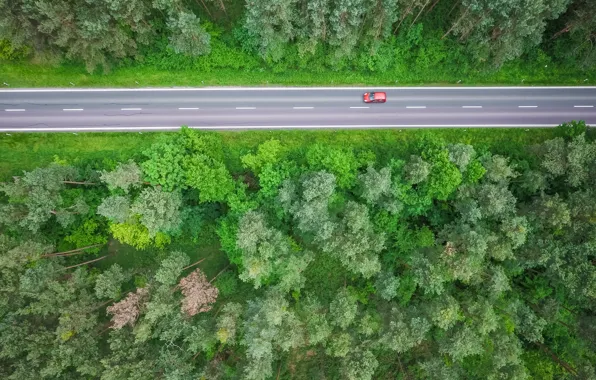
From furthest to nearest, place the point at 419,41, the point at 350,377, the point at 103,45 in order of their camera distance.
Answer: the point at 419,41
the point at 103,45
the point at 350,377

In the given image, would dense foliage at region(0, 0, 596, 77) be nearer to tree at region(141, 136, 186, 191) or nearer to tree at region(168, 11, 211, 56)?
tree at region(168, 11, 211, 56)

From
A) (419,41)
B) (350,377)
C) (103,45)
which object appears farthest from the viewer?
(419,41)

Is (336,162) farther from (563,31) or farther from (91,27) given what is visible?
(563,31)

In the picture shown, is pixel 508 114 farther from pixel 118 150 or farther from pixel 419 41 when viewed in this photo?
pixel 118 150

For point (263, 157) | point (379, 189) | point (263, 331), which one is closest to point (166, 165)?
point (263, 157)

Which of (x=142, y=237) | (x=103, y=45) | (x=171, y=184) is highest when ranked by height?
(x=103, y=45)

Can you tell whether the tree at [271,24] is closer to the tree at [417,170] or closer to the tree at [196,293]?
the tree at [417,170]

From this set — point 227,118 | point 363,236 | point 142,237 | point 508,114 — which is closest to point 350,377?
point 363,236
